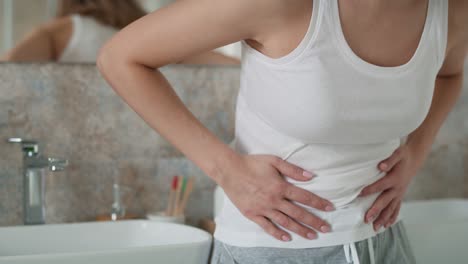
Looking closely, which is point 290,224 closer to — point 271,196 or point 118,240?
point 271,196

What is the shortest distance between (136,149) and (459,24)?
855mm

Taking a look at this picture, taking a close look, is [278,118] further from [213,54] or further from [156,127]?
[213,54]

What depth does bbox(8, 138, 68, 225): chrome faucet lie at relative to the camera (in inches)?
56.6

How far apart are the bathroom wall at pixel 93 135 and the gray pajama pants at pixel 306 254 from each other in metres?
0.61

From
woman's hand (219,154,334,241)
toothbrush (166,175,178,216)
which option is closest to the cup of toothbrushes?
toothbrush (166,175,178,216)

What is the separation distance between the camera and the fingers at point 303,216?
0.97 m

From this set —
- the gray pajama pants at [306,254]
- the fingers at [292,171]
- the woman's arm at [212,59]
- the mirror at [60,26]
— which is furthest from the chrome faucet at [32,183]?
the fingers at [292,171]

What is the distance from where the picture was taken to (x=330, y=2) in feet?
2.95

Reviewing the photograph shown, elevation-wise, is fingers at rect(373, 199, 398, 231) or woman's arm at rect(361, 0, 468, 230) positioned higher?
woman's arm at rect(361, 0, 468, 230)

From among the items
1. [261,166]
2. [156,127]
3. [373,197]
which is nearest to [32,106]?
[156,127]

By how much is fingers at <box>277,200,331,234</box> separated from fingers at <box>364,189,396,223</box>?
0.08 meters

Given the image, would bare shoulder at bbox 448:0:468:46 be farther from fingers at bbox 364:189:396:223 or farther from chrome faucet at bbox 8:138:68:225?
chrome faucet at bbox 8:138:68:225

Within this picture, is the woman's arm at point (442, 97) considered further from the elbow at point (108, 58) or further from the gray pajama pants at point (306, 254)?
the elbow at point (108, 58)

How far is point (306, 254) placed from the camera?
3.19 ft
